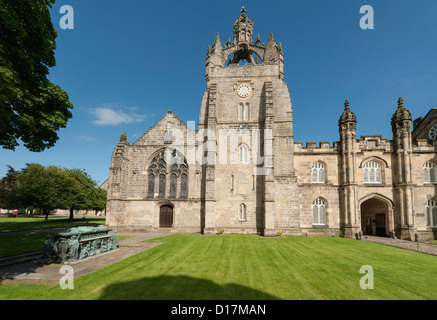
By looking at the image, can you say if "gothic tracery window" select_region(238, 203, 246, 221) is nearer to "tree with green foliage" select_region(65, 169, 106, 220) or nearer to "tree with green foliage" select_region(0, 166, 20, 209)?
"tree with green foliage" select_region(65, 169, 106, 220)

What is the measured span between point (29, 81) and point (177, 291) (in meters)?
10.3

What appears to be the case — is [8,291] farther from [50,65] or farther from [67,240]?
[50,65]

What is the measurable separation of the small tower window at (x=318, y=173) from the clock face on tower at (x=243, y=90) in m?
10.3

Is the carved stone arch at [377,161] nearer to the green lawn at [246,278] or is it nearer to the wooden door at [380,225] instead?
the wooden door at [380,225]

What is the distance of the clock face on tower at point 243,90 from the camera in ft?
80.4

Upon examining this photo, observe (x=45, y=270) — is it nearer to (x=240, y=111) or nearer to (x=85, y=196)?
(x=240, y=111)

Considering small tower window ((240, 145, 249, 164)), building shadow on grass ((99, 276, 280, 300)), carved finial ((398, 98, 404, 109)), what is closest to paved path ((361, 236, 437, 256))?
carved finial ((398, 98, 404, 109))

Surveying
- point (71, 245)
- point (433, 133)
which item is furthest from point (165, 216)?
point (433, 133)

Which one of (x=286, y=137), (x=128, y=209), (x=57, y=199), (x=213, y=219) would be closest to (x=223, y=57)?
(x=286, y=137)

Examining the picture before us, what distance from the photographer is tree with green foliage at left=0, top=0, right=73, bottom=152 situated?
761 cm

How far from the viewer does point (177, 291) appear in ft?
23.4

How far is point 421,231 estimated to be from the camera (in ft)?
69.7

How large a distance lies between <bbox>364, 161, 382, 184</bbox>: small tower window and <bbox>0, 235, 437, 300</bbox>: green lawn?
10865 millimetres

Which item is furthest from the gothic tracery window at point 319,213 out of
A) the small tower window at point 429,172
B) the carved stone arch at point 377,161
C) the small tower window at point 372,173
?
the small tower window at point 429,172
